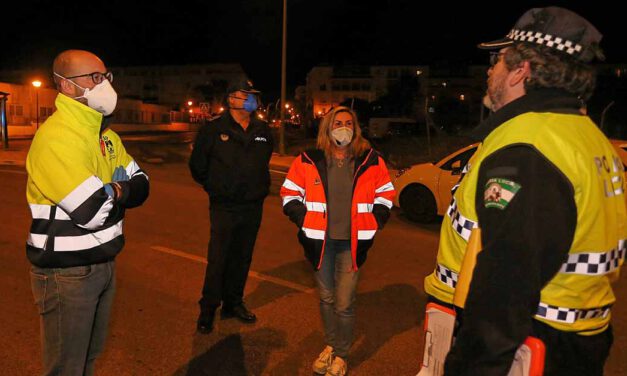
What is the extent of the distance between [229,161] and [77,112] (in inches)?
75.0

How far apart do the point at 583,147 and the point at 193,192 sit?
10839 millimetres

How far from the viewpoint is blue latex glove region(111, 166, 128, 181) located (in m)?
2.72

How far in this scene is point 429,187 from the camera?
29.6ft

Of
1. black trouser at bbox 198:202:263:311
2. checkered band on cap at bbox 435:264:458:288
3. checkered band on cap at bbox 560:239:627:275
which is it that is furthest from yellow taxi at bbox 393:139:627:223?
checkered band on cap at bbox 560:239:627:275

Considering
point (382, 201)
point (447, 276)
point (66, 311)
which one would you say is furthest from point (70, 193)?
point (382, 201)

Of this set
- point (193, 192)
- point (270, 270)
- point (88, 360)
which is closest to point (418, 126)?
point (193, 192)

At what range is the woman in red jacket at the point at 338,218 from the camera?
3.61 meters

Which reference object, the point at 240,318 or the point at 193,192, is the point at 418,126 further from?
the point at 240,318

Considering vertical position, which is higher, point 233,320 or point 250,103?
point 250,103

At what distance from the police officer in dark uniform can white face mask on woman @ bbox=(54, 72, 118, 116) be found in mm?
1642

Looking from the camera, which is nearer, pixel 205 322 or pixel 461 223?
pixel 461 223

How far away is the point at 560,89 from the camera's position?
167 centimetres

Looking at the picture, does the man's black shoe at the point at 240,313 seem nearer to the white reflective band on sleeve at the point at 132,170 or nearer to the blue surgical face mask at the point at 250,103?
the blue surgical face mask at the point at 250,103

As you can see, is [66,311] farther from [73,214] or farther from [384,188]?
[384,188]
